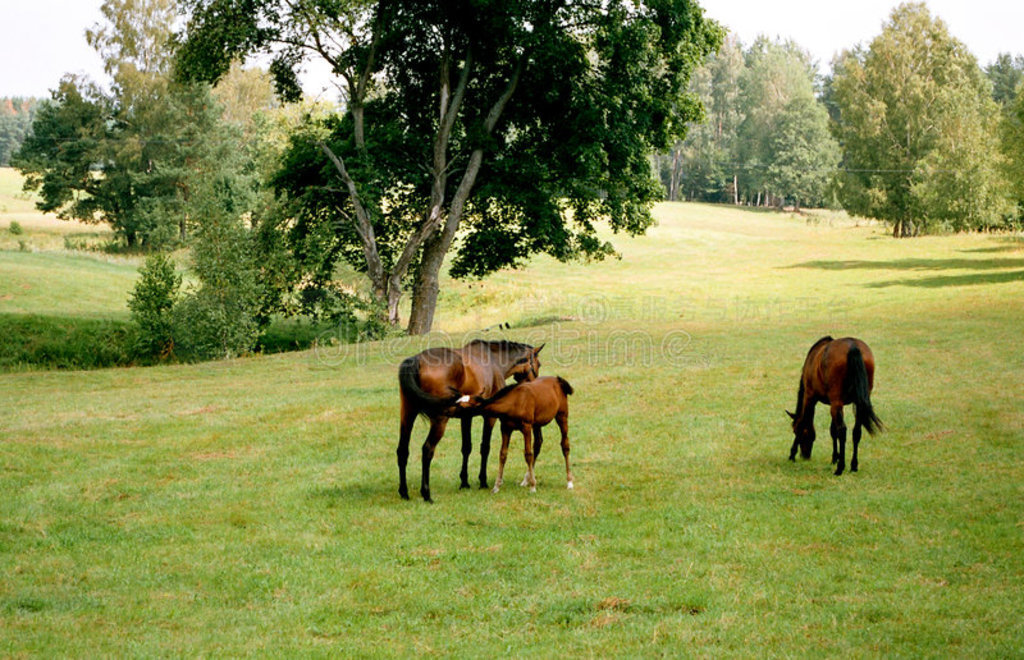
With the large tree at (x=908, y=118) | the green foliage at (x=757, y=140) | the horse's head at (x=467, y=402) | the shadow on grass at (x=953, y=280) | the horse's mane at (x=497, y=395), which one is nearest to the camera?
the horse's head at (x=467, y=402)

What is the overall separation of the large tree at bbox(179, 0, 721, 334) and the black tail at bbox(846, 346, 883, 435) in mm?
21308

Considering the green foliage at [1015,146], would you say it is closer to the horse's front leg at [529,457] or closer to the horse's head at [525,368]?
the horse's head at [525,368]

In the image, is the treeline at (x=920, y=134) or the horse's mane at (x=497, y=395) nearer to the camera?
the horse's mane at (x=497, y=395)

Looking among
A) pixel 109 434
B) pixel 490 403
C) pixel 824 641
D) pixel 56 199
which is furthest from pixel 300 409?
pixel 56 199

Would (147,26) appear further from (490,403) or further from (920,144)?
(490,403)

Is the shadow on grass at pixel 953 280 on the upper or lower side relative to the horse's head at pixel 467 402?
upper

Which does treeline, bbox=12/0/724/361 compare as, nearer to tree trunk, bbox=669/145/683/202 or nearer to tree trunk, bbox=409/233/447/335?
tree trunk, bbox=409/233/447/335

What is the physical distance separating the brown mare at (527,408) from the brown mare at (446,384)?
301 millimetres

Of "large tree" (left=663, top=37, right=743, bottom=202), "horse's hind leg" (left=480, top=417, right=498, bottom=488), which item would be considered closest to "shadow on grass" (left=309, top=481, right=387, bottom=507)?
"horse's hind leg" (left=480, top=417, right=498, bottom=488)

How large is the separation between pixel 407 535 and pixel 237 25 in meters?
27.8

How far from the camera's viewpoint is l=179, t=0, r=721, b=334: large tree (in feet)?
113

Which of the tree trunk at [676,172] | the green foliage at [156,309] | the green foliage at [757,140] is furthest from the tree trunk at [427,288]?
the tree trunk at [676,172]

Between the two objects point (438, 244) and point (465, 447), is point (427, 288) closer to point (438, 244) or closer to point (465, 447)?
point (438, 244)

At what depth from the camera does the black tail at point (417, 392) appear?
13.0 meters
